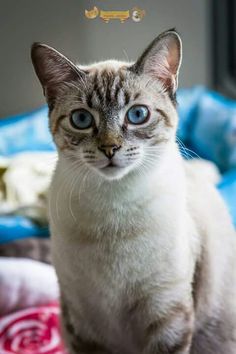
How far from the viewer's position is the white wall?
0.76 metres

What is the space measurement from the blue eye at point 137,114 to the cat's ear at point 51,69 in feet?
0.31

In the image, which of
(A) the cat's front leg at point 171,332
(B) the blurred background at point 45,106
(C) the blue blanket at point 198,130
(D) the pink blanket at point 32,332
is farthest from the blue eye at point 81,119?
(C) the blue blanket at point 198,130

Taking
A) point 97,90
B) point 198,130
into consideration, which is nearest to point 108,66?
point 97,90

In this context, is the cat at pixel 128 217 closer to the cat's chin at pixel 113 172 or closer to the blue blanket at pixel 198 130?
the cat's chin at pixel 113 172

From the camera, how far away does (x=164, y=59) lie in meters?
0.79

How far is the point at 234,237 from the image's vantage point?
1027mm

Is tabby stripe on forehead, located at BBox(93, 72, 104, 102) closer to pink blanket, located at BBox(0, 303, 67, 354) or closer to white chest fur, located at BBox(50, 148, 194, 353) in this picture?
white chest fur, located at BBox(50, 148, 194, 353)

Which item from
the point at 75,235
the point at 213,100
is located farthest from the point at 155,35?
the point at 213,100

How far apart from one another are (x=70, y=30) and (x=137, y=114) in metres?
0.15

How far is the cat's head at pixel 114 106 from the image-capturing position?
0.77 metres

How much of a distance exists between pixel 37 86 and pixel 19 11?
Answer: 13cm

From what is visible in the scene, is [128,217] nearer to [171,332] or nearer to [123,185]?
[123,185]

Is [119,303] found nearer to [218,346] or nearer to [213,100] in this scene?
[218,346]

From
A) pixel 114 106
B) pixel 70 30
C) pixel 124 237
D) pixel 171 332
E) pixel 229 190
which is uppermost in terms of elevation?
pixel 70 30
